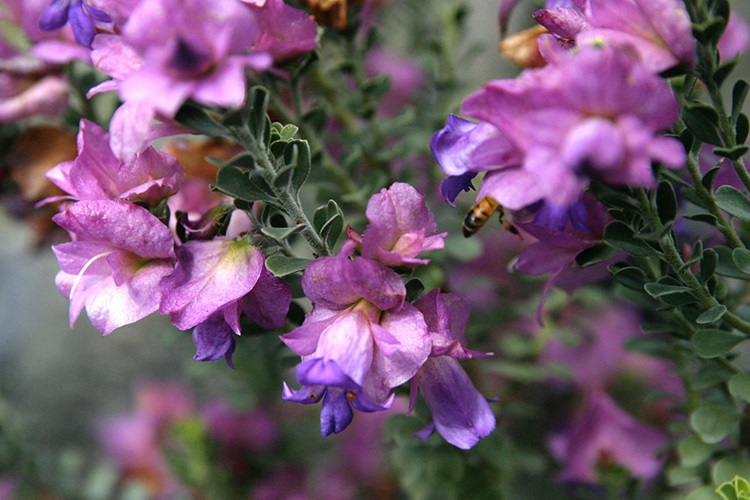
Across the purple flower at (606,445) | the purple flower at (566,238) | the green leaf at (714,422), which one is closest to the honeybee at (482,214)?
the purple flower at (566,238)

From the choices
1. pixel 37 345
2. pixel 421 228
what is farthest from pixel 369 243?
pixel 37 345

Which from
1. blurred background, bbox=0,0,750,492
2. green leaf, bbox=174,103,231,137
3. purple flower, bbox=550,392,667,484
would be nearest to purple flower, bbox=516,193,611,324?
green leaf, bbox=174,103,231,137

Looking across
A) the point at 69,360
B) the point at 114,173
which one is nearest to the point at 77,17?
the point at 114,173

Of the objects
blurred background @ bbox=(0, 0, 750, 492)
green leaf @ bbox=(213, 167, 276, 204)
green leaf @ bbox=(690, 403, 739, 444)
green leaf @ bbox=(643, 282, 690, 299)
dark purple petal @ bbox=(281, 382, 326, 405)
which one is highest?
green leaf @ bbox=(213, 167, 276, 204)

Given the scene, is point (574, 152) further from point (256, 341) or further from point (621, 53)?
point (256, 341)

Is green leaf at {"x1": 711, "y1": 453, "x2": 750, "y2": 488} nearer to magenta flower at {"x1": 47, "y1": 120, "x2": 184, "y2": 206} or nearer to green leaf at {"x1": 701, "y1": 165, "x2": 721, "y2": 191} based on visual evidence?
green leaf at {"x1": 701, "y1": 165, "x2": 721, "y2": 191}

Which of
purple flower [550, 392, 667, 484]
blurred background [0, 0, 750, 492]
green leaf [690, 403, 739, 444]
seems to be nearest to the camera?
green leaf [690, 403, 739, 444]

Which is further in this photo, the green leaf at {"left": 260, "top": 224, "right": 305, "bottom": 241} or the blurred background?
the blurred background
